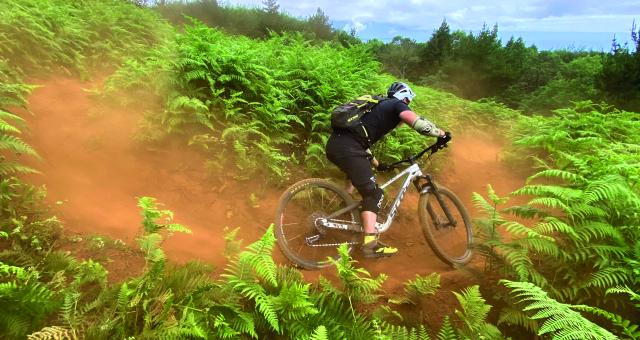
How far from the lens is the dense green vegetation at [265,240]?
320cm

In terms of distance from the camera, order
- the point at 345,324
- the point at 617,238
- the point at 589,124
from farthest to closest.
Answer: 1. the point at 589,124
2. the point at 617,238
3. the point at 345,324

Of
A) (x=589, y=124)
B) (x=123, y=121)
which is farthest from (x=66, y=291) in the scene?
(x=589, y=124)

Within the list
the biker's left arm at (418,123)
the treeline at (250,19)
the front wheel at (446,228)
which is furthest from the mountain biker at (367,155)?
the treeline at (250,19)

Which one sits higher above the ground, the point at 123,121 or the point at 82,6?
the point at 82,6

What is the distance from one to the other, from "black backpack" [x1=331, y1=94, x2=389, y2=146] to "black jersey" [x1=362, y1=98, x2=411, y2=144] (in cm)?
7

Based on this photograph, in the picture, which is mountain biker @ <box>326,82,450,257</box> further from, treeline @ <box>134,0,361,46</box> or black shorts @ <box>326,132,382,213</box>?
treeline @ <box>134,0,361,46</box>

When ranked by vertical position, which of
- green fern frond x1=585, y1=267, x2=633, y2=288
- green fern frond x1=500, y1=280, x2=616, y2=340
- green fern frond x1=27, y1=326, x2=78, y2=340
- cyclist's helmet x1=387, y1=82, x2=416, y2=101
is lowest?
green fern frond x1=27, y1=326, x2=78, y2=340

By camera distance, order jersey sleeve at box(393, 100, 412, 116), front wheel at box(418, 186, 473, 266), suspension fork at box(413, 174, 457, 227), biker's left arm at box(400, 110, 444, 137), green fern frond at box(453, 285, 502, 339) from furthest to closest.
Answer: suspension fork at box(413, 174, 457, 227)
front wheel at box(418, 186, 473, 266)
jersey sleeve at box(393, 100, 412, 116)
biker's left arm at box(400, 110, 444, 137)
green fern frond at box(453, 285, 502, 339)

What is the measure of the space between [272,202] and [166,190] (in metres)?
1.75

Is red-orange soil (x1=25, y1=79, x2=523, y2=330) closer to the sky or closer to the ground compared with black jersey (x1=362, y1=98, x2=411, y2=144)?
closer to the ground

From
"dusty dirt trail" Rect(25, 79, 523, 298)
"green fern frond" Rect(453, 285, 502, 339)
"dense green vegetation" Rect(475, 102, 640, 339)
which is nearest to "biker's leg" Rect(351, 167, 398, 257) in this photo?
"dusty dirt trail" Rect(25, 79, 523, 298)

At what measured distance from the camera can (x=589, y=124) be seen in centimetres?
927

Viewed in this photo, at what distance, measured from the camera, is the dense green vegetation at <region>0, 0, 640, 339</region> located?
320 cm

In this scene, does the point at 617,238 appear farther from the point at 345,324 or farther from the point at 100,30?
the point at 100,30
